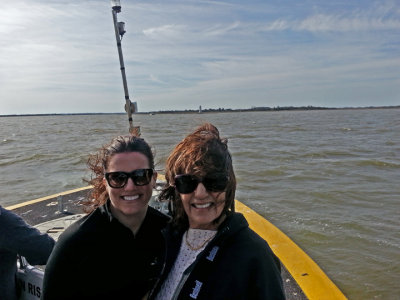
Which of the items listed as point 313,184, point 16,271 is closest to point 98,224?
point 16,271

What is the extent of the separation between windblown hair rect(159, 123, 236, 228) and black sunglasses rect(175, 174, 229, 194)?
0.02 metres

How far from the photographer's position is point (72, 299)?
1.66m

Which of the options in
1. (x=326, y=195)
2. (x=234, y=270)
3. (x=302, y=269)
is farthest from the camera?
(x=326, y=195)

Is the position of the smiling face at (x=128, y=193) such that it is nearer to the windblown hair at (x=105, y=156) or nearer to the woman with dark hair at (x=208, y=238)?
the windblown hair at (x=105, y=156)

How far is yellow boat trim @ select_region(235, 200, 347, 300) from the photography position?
3429 millimetres

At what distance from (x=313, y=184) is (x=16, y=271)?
9.03 m

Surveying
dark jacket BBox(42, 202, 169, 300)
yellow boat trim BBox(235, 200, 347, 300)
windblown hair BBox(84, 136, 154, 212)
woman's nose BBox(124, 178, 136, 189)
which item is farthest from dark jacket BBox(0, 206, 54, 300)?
yellow boat trim BBox(235, 200, 347, 300)

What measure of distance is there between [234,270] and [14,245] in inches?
57.9

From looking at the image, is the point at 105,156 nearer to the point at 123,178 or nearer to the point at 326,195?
the point at 123,178

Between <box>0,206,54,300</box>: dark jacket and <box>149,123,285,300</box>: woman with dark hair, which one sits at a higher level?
<box>149,123,285,300</box>: woman with dark hair

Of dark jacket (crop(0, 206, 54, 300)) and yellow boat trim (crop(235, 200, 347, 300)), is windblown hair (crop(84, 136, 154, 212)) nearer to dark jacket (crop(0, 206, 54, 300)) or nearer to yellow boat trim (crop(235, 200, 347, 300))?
dark jacket (crop(0, 206, 54, 300))

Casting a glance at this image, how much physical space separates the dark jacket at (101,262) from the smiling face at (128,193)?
0.18 ft

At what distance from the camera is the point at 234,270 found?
1.39 metres

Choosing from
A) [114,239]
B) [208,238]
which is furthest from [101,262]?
[208,238]
